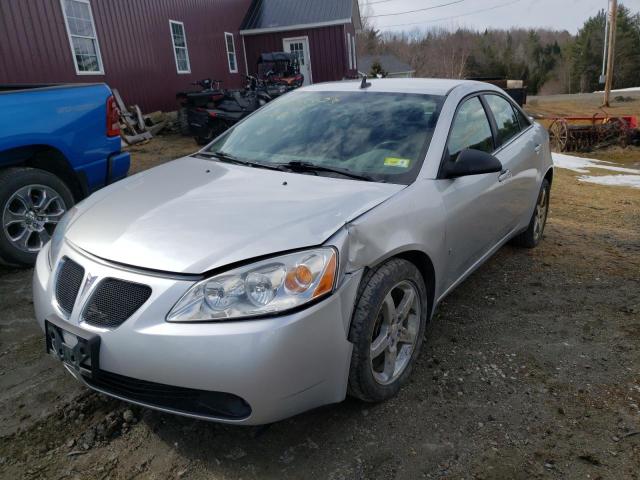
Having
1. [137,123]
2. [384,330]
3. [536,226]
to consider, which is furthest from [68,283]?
[137,123]

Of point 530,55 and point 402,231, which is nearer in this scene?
point 402,231

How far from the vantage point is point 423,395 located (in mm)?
2680

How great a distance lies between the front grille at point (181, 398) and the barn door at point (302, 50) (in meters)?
20.4

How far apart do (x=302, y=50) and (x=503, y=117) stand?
18.6m

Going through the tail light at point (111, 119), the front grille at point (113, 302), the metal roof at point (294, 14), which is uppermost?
the metal roof at point (294, 14)

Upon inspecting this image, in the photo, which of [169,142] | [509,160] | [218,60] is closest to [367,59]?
[218,60]

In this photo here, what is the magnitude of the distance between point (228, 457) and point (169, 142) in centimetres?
1130

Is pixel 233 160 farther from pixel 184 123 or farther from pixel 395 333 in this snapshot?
pixel 184 123

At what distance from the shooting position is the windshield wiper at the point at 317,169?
2801 mm

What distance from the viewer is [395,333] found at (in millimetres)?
2590

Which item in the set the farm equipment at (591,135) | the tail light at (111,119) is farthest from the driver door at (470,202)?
the farm equipment at (591,135)

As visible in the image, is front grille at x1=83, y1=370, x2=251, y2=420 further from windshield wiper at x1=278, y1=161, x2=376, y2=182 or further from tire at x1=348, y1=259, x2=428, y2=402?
windshield wiper at x1=278, y1=161, x2=376, y2=182

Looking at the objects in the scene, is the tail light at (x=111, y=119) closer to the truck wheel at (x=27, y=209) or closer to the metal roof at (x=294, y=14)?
the truck wheel at (x=27, y=209)

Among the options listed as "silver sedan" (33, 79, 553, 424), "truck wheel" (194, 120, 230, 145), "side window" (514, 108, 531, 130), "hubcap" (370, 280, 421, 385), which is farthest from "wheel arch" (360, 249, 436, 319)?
"truck wheel" (194, 120, 230, 145)
